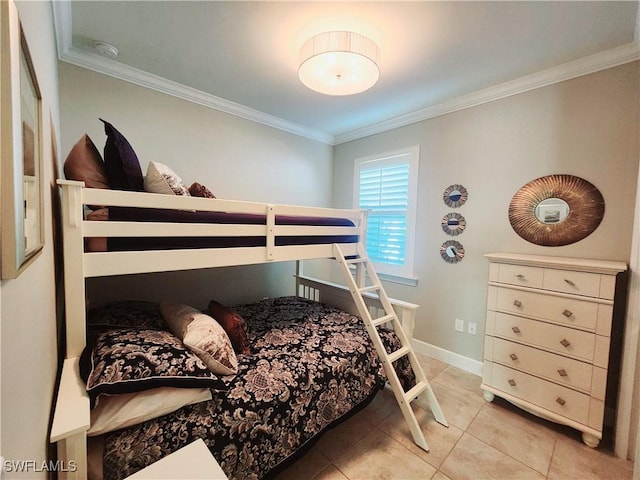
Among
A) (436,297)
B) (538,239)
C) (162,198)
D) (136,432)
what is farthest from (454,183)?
(136,432)

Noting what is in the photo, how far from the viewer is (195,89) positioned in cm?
242

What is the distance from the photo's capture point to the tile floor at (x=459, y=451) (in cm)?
148

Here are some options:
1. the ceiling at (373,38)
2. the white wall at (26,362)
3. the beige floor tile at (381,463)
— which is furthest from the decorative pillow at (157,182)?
the beige floor tile at (381,463)

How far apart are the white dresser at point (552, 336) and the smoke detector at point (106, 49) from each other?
9.97 feet

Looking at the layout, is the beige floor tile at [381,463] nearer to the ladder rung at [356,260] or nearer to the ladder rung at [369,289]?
the ladder rung at [369,289]

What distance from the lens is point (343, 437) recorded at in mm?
1725

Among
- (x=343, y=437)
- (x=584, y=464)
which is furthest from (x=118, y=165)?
(x=584, y=464)

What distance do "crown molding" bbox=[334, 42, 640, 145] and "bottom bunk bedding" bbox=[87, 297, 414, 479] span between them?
6.96ft

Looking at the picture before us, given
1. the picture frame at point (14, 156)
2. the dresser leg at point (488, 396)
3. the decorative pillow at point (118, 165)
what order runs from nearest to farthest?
the picture frame at point (14, 156), the decorative pillow at point (118, 165), the dresser leg at point (488, 396)

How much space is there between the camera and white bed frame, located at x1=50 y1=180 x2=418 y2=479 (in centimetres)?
88

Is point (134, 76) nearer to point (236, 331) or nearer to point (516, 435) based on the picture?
point (236, 331)

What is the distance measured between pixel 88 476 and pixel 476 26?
2793 millimetres

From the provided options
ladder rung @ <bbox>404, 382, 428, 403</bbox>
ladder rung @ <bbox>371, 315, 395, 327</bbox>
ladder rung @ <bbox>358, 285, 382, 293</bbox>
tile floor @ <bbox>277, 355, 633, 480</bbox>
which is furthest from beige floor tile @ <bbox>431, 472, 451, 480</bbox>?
ladder rung @ <bbox>358, 285, 382, 293</bbox>

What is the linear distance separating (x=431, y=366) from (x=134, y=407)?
2410 millimetres
